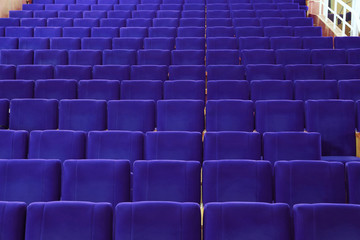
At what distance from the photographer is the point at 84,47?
1015 millimetres

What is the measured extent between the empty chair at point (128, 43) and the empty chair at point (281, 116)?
1.50ft

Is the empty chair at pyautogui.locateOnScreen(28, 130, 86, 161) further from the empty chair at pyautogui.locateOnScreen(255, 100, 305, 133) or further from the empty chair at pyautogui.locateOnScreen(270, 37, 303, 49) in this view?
the empty chair at pyautogui.locateOnScreen(270, 37, 303, 49)

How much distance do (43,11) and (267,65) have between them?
2.65ft

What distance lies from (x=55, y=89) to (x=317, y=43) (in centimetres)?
62

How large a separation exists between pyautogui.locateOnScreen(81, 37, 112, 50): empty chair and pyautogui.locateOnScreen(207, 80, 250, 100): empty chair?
0.37 metres

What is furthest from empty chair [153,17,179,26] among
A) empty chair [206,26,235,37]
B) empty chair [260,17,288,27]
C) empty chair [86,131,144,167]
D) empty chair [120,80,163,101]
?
empty chair [86,131,144,167]

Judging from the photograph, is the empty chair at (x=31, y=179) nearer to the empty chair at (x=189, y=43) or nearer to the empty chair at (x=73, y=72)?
the empty chair at (x=73, y=72)

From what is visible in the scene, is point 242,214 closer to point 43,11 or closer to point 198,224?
point 198,224

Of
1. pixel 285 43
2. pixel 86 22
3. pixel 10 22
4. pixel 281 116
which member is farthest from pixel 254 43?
pixel 10 22

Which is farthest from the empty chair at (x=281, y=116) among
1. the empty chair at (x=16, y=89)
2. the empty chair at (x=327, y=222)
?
the empty chair at (x=16, y=89)

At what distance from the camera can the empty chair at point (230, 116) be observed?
0.66 metres

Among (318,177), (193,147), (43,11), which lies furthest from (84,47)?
(318,177)

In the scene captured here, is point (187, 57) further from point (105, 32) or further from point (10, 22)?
point (10, 22)

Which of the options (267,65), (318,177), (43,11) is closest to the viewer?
(318,177)
